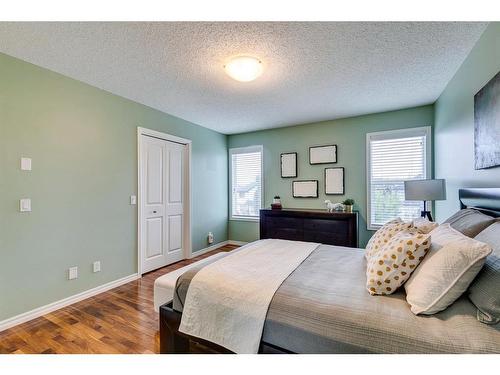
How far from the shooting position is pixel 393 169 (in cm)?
365

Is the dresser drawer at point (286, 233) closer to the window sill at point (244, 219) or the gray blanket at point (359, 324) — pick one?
the window sill at point (244, 219)

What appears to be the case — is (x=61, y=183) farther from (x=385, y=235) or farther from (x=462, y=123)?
(x=462, y=123)

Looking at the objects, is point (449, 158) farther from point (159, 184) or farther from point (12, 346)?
point (12, 346)

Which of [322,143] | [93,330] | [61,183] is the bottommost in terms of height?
[93,330]

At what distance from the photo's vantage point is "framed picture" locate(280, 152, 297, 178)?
4426 mm

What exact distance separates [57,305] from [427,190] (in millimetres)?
4150

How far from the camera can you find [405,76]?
253 centimetres

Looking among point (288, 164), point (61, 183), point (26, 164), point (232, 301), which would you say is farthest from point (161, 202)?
point (232, 301)

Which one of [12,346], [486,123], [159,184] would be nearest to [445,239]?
[486,123]

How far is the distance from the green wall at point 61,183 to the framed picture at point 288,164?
2.34 meters

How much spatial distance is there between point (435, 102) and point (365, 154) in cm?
110

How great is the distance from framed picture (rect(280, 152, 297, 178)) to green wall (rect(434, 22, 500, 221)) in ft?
6.90

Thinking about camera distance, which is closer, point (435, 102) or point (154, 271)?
point (435, 102)

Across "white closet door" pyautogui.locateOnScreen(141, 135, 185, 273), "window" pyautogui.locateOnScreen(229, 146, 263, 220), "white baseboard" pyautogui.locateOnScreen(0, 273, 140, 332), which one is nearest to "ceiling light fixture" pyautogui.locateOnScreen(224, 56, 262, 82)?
"white closet door" pyautogui.locateOnScreen(141, 135, 185, 273)
